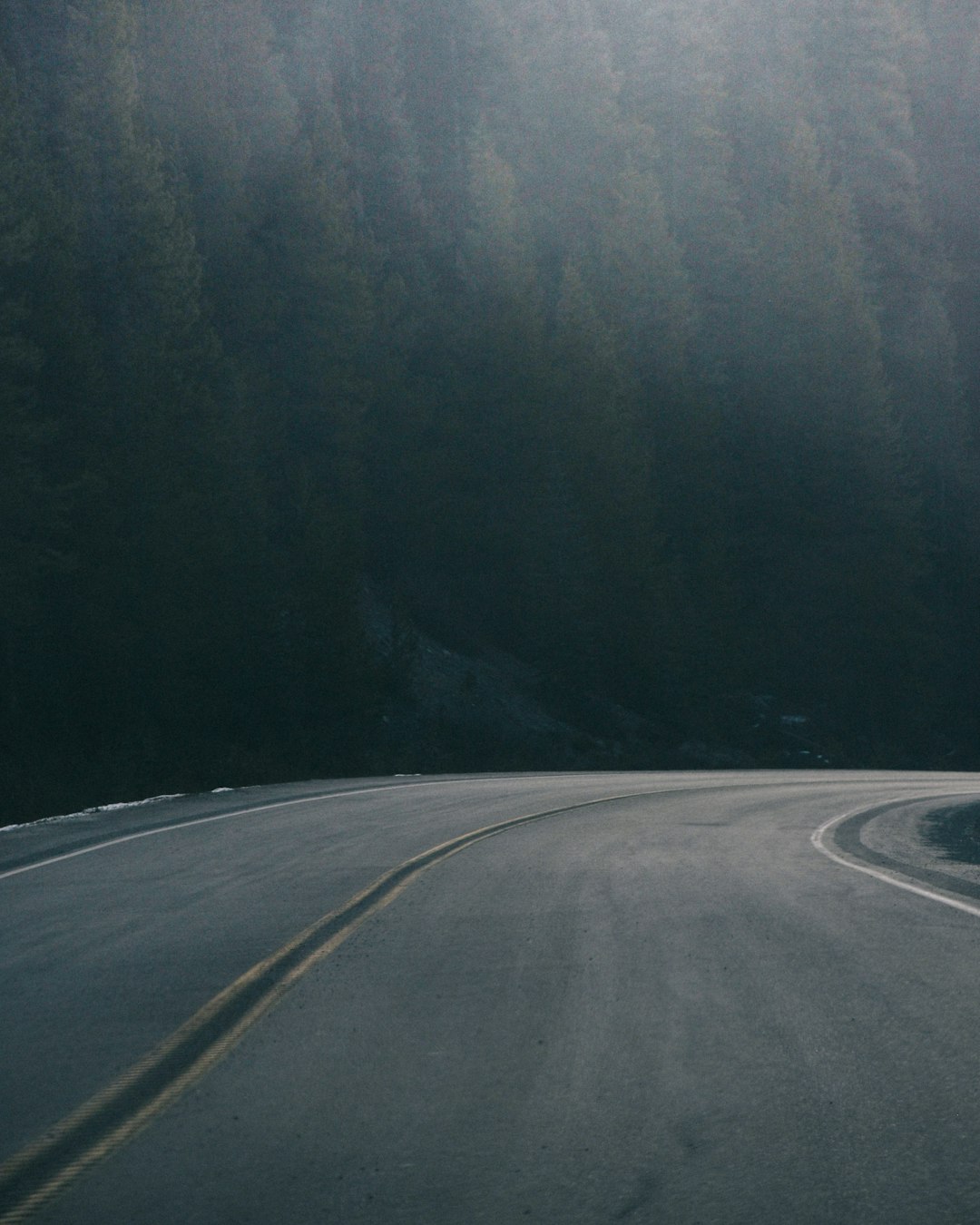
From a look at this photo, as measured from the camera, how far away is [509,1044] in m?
6.37

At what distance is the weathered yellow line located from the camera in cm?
457

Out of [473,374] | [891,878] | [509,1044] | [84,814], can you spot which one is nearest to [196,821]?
[84,814]

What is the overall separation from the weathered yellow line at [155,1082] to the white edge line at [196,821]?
173 inches

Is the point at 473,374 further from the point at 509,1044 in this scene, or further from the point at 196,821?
the point at 509,1044

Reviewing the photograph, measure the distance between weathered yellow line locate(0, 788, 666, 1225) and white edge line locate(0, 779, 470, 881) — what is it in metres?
4.39

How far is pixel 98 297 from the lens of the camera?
3597cm

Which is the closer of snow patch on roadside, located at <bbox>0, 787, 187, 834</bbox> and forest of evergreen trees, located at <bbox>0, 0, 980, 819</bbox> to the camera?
snow patch on roadside, located at <bbox>0, 787, 187, 834</bbox>

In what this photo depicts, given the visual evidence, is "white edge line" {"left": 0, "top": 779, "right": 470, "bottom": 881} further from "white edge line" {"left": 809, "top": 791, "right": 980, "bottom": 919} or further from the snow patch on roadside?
"white edge line" {"left": 809, "top": 791, "right": 980, "bottom": 919}

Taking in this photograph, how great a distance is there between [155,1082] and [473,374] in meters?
46.5

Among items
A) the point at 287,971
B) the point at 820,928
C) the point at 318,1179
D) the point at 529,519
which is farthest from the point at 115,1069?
the point at 529,519

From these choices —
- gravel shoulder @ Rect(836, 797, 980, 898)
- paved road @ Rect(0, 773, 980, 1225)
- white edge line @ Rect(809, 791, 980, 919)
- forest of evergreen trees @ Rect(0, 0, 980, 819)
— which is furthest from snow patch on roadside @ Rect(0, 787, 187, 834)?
gravel shoulder @ Rect(836, 797, 980, 898)

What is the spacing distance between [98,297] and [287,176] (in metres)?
12.0

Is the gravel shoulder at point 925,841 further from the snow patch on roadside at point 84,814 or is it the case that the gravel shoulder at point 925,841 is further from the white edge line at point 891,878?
the snow patch on roadside at point 84,814

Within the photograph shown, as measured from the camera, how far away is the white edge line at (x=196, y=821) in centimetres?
1309
